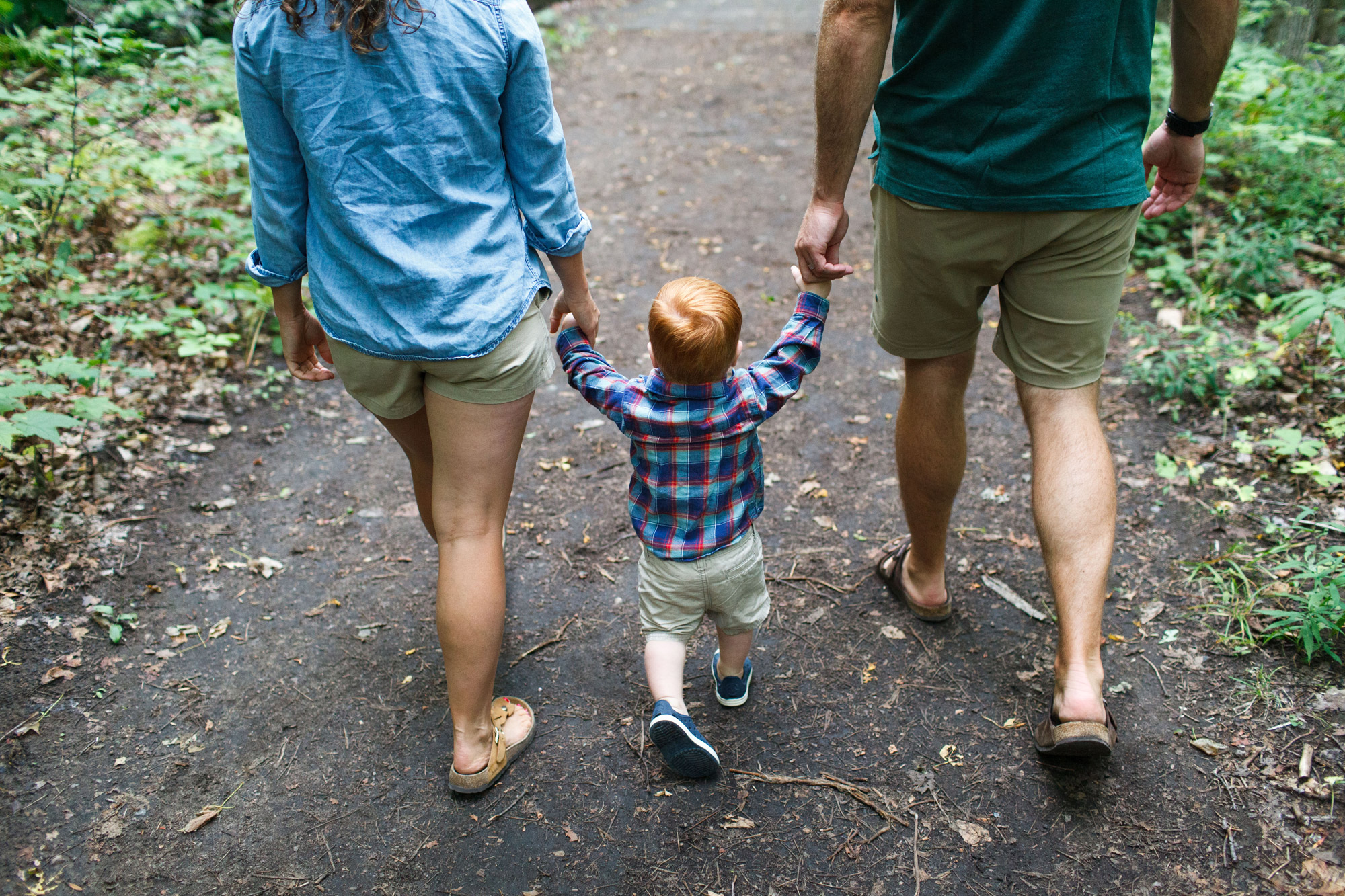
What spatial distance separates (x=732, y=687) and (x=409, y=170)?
5.28 ft

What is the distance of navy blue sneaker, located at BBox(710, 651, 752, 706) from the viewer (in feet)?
7.92

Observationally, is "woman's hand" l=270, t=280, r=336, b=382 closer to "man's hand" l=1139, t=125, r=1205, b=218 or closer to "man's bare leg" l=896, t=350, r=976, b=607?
"man's bare leg" l=896, t=350, r=976, b=607

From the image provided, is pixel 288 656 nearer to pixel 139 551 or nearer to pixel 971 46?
pixel 139 551

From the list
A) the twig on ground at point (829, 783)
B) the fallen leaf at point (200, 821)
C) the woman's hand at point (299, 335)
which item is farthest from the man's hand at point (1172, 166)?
the fallen leaf at point (200, 821)

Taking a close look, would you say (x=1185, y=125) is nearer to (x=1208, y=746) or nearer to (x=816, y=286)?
(x=816, y=286)

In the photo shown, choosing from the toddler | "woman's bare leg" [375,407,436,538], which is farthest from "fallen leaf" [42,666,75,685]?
the toddler

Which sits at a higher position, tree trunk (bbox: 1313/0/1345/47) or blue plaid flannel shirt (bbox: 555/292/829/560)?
blue plaid flannel shirt (bbox: 555/292/829/560)

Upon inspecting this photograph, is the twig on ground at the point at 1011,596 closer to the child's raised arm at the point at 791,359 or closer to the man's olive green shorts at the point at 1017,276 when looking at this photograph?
the man's olive green shorts at the point at 1017,276

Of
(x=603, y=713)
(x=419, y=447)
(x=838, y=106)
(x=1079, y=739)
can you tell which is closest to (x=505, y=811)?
(x=603, y=713)

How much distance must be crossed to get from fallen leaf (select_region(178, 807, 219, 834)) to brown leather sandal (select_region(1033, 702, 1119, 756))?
6.95 ft

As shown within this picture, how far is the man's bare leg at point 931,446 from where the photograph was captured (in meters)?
2.40

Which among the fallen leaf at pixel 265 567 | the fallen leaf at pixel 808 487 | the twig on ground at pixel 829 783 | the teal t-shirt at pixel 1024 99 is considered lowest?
the fallen leaf at pixel 808 487

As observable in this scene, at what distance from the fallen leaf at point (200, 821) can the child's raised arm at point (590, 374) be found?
4.77 feet

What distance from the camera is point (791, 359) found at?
2004 mm
